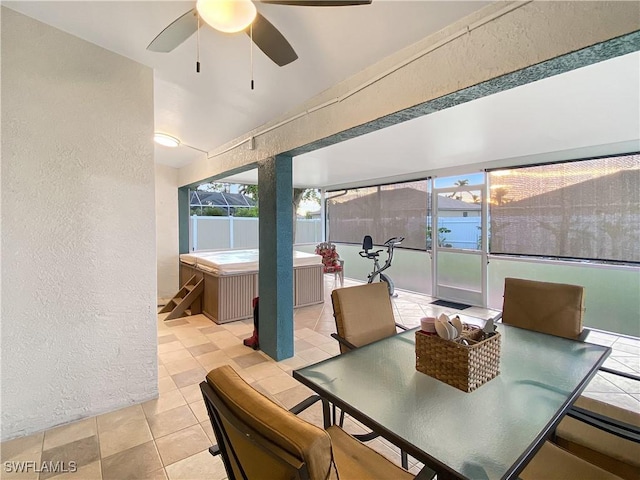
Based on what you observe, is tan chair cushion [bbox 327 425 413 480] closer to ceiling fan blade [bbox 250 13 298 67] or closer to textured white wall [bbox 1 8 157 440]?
textured white wall [bbox 1 8 157 440]

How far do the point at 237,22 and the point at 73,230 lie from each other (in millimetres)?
1691

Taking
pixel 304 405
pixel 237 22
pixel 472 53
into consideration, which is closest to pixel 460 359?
pixel 304 405

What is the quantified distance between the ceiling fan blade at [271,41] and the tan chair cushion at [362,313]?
4.50 feet

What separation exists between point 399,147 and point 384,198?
2732 mm

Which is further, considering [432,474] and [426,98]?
[426,98]

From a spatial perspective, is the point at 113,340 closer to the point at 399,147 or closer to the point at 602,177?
the point at 399,147

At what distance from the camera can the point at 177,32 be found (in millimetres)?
1541

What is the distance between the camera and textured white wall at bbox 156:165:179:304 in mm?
5418

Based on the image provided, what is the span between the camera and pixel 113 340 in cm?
217

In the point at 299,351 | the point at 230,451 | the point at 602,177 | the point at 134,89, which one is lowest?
the point at 299,351

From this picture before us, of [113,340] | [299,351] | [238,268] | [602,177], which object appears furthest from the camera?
[238,268]

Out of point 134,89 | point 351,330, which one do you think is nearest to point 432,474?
point 351,330

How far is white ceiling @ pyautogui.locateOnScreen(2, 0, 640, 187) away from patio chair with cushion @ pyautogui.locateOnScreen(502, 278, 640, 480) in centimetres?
151

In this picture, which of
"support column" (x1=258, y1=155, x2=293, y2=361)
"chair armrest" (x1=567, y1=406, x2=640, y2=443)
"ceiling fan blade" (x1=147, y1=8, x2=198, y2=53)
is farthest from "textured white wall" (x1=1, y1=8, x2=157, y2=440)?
"chair armrest" (x1=567, y1=406, x2=640, y2=443)
